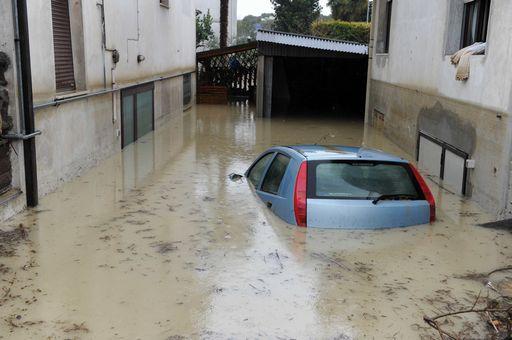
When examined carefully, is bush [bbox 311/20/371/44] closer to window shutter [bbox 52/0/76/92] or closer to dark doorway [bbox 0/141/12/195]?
window shutter [bbox 52/0/76/92]

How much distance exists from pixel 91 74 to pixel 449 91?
22.6 feet

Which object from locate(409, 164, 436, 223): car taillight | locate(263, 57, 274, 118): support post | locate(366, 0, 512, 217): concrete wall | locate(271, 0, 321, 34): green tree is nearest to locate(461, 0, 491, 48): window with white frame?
locate(366, 0, 512, 217): concrete wall

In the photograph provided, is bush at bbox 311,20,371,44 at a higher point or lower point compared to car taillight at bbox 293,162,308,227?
higher

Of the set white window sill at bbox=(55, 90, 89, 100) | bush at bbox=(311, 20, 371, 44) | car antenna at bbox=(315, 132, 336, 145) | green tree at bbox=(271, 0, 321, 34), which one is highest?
green tree at bbox=(271, 0, 321, 34)

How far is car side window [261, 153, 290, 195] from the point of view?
716 centimetres

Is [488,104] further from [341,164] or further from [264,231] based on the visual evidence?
[264,231]

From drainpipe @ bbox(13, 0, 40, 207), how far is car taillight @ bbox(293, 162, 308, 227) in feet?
12.7

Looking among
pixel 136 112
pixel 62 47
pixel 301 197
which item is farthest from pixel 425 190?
pixel 136 112

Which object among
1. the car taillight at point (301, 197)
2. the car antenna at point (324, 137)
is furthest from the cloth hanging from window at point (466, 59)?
the car antenna at point (324, 137)

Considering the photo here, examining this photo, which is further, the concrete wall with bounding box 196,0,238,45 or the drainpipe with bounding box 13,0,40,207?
the concrete wall with bounding box 196,0,238,45

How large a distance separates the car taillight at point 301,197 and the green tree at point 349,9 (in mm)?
45232

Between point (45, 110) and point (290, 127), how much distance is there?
445 inches

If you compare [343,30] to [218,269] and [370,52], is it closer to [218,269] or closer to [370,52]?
[370,52]

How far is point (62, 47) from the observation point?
1028 centimetres
